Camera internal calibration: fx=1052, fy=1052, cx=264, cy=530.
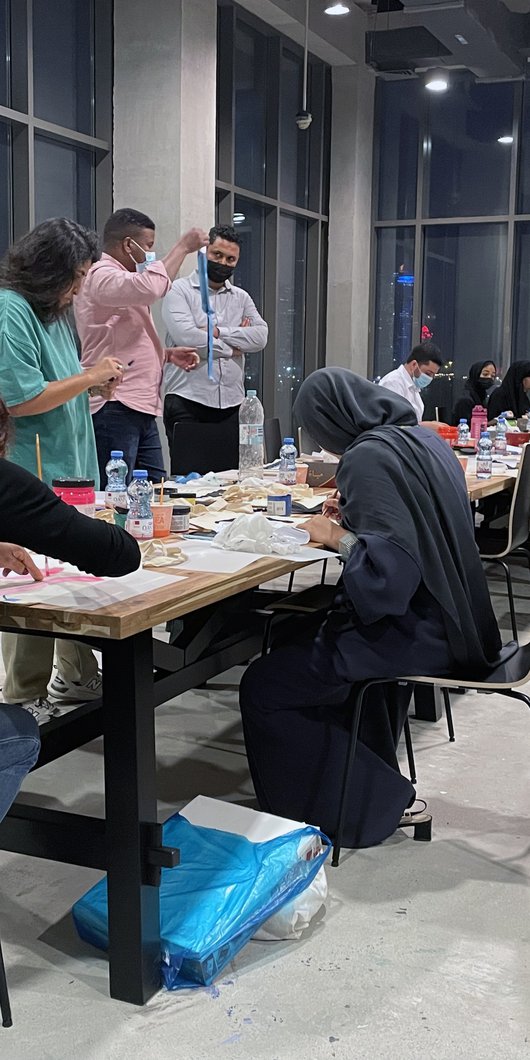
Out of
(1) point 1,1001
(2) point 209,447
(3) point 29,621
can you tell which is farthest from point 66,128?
(1) point 1,1001

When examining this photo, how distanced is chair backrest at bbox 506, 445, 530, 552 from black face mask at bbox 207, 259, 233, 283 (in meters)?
1.66

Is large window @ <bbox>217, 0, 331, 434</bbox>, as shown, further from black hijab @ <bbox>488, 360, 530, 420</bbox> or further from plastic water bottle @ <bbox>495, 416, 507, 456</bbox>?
plastic water bottle @ <bbox>495, 416, 507, 456</bbox>

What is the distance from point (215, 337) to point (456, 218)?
19.6ft

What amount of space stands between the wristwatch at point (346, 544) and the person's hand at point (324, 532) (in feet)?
0.10

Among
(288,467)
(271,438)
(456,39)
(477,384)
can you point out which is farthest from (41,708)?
(477,384)

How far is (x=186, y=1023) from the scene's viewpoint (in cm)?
186

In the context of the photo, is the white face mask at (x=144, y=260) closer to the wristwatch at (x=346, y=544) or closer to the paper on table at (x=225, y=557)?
the paper on table at (x=225, y=557)

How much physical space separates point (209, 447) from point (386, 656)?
8.11 ft

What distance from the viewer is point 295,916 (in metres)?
2.14

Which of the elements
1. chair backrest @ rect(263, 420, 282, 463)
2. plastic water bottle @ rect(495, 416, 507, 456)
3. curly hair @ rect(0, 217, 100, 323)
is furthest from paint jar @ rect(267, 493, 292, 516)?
plastic water bottle @ rect(495, 416, 507, 456)

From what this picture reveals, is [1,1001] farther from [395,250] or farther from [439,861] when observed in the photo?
[395,250]

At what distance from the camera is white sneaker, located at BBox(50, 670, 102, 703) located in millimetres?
3500

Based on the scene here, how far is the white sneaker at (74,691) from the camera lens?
3500mm

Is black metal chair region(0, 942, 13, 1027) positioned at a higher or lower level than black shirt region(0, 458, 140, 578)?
lower
